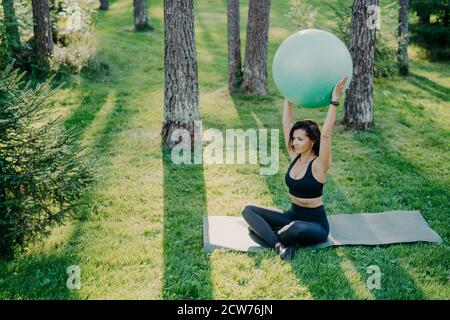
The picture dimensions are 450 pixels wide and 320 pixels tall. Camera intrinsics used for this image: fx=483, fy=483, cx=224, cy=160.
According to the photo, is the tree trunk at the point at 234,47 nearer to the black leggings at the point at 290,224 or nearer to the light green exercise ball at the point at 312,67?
the black leggings at the point at 290,224

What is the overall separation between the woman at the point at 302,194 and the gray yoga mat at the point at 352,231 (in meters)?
0.19

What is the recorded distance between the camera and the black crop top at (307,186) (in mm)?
4992

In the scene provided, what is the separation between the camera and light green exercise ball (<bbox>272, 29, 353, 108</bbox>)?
4.65 m

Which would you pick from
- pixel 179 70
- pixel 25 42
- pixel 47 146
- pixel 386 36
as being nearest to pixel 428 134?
pixel 179 70

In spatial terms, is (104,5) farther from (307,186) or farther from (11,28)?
(307,186)

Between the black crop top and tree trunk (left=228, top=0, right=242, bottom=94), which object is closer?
the black crop top

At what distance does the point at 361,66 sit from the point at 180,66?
3.30m

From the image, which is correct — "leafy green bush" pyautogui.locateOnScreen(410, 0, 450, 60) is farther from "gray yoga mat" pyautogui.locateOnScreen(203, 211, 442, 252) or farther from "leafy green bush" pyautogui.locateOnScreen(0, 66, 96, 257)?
"leafy green bush" pyautogui.locateOnScreen(0, 66, 96, 257)

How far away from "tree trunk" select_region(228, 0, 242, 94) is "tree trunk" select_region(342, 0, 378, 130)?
11.6ft

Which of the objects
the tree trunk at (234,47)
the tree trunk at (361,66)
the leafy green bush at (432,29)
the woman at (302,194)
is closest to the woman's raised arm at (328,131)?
the woman at (302,194)

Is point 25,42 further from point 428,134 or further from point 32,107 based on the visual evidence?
point 428,134

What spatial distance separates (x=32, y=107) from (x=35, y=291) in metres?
1.79

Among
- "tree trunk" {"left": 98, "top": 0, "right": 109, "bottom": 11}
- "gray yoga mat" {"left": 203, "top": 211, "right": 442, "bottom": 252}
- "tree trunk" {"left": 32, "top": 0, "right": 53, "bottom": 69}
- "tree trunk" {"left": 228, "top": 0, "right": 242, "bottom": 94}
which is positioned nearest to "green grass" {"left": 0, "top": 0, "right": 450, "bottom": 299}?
"gray yoga mat" {"left": 203, "top": 211, "right": 442, "bottom": 252}

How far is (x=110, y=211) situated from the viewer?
6148mm
